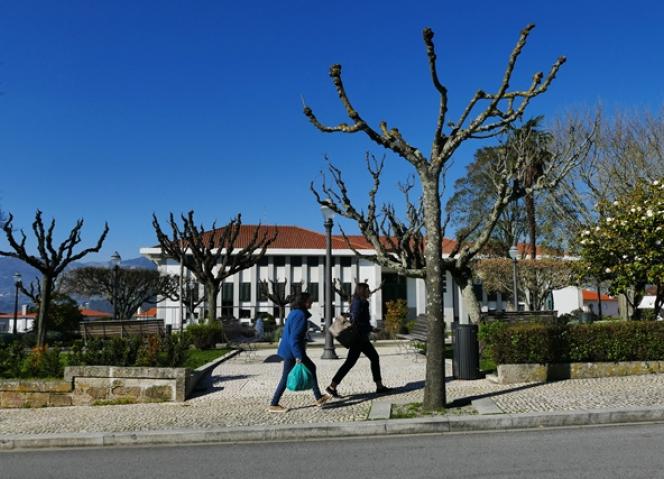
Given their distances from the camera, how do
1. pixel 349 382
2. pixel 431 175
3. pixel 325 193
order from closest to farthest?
pixel 431 175 → pixel 349 382 → pixel 325 193

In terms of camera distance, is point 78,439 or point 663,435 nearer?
point 663,435

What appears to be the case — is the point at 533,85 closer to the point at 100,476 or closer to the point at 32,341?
the point at 100,476

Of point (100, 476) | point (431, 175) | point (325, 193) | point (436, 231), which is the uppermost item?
point (325, 193)

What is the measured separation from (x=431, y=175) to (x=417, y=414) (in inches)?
127

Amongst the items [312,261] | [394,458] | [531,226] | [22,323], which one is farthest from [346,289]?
[394,458]

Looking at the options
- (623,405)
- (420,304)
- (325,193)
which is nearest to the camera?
(623,405)

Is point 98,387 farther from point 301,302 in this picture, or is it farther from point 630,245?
point 630,245

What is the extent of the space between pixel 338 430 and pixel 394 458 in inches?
54.1

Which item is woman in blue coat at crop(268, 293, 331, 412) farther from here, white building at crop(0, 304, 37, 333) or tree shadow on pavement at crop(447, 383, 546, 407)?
white building at crop(0, 304, 37, 333)

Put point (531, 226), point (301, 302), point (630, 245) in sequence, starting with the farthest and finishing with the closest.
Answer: point (531, 226), point (630, 245), point (301, 302)

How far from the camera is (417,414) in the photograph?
7.51m

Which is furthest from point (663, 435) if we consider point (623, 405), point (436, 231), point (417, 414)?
point (436, 231)

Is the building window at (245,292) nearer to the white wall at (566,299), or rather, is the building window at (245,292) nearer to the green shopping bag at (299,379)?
the white wall at (566,299)

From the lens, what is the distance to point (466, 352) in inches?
400
